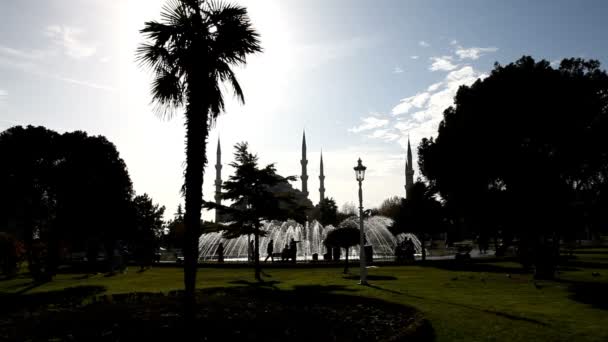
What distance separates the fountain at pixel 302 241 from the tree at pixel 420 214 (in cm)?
727

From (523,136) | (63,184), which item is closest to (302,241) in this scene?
(63,184)

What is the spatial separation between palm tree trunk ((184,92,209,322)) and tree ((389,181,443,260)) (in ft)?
94.5

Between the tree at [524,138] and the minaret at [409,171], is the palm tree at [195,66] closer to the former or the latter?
the tree at [524,138]

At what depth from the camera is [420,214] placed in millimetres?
37125

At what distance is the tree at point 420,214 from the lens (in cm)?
3706

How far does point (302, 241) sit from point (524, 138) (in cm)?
2686

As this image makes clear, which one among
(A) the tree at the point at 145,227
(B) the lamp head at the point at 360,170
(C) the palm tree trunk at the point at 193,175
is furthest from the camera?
(A) the tree at the point at 145,227

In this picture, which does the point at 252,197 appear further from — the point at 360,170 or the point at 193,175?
the point at 193,175

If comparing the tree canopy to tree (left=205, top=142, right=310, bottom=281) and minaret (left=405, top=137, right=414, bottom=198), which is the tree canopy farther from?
minaret (left=405, top=137, right=414, bottom=198)

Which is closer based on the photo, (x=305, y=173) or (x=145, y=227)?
(x=145, y=227)

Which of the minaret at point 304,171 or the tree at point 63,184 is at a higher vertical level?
the minaret at point 304,171

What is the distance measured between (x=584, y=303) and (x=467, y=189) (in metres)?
18.6

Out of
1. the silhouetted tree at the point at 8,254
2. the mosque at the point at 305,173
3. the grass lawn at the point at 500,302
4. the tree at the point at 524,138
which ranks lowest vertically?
the grass lawn at the point at 500,302

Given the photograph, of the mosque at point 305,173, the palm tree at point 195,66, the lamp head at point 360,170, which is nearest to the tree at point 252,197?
the lamp head at point 360,170
